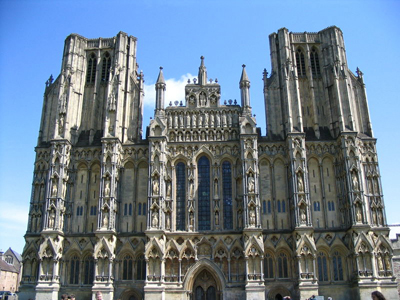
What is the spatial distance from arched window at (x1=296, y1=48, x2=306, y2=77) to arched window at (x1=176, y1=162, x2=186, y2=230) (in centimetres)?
1496

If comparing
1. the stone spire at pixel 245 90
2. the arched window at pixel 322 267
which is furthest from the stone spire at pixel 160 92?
the arched window at pixel 322 267

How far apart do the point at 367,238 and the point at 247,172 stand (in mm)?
10769

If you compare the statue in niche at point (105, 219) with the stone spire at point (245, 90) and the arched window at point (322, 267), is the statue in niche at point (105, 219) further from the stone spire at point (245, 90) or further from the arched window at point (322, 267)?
the arched window at point (322, 267)

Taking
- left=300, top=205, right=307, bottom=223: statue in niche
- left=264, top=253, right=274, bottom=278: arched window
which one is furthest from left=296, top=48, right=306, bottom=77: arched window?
left=264, top=253, right=274, bottom=278: arched window

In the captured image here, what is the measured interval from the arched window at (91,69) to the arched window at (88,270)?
57.7ft

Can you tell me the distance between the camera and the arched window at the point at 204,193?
120 ft

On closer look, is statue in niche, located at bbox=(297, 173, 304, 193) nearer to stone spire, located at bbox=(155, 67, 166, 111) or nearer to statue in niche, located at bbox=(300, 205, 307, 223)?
statue in niche, located at bbox=(300, 205, 307, 223)

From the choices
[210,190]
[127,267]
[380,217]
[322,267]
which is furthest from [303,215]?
[127,267]

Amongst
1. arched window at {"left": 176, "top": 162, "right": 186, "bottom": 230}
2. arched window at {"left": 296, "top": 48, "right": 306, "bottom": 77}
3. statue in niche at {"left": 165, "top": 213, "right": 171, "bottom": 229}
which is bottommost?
statue in niche at {"left": 165, "top": 213, "right": 171, "bottom": 229}

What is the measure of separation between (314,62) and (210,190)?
16.8m

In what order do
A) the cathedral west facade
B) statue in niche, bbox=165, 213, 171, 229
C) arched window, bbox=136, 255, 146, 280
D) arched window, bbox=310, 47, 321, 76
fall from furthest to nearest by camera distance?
arched window, bbox=310, 47, 321, 76, statue in niche, bbox=165, 213, 171, 229, arched window, bbox=136, 255, 146, 280, the cathedral west facade

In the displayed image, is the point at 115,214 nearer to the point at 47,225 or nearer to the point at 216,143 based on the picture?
the point at 47,225

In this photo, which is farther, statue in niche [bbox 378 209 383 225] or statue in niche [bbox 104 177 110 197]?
statue in niche [bbox 104 177 110 197]

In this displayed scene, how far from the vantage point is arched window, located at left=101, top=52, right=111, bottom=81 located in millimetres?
42478
